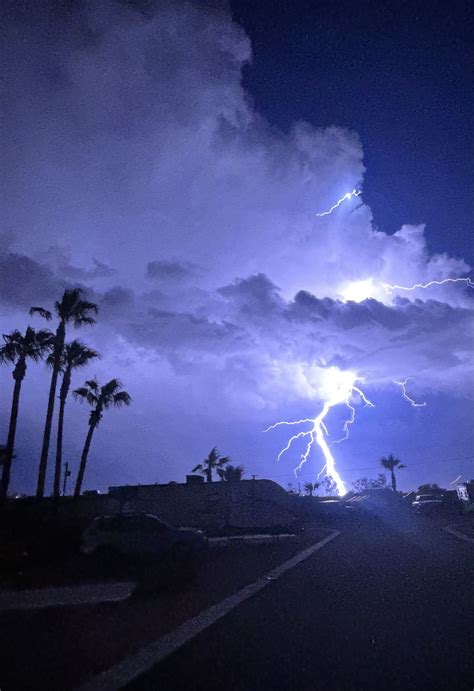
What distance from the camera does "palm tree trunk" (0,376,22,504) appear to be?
88.3 ft

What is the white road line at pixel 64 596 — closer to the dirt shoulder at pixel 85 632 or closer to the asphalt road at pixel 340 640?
the dirt shoulder at pixel 85 632

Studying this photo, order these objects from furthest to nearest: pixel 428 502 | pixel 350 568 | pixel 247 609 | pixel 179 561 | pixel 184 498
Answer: pixel 428 502 → pixel 184 498 → pixel 179 561 → pixel 350 568 → pixel 247 609

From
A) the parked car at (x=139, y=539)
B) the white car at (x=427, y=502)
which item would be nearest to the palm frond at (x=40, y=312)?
the parked car at (x=139, y=539)

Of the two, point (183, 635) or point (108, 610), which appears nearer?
point (183, 635)

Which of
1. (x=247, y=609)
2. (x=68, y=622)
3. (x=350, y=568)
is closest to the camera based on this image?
(x=68, y=622)

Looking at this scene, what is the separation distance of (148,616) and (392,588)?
4.78 meters

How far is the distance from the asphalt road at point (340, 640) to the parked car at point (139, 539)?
5.65 metres

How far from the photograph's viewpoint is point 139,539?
16406mm

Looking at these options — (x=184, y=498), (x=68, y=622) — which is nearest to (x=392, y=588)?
(x=68, y=622)

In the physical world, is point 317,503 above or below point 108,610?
above

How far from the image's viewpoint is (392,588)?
9836 mm

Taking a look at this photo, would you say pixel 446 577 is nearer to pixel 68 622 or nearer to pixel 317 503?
pixel 68 622

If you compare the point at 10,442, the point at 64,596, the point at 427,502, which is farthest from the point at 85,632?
the point at 427,502

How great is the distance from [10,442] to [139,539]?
14832 mm
